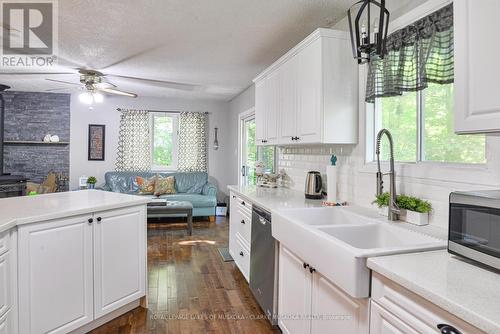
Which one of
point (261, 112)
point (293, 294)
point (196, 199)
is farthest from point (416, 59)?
point (196, 199)

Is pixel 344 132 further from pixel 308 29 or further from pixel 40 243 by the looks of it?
pixel 40 243

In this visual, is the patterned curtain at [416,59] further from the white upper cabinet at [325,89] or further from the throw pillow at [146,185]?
the throw pillow at [146,185]

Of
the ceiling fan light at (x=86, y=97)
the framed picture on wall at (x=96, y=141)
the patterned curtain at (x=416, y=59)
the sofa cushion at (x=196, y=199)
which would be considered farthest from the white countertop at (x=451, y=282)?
the framed picture on wall at (x=96, y=141)

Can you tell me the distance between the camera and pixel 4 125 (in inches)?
234

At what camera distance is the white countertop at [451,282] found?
809mm

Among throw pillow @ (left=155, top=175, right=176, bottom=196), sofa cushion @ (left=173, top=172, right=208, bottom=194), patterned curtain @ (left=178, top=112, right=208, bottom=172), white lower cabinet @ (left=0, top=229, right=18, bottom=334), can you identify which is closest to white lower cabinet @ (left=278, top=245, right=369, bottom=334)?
white lower cabinet @ (left=0, top=229, right=18, bottom=334)

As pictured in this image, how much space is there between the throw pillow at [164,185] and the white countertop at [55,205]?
3.25 metres

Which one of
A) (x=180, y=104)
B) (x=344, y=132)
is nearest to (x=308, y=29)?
(x=344, y=132)

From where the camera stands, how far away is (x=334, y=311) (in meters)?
1.48

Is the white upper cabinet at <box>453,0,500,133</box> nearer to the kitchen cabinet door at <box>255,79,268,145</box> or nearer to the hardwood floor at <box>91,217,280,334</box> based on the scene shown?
the hardwood floor at <box>91,217,280,334</box>

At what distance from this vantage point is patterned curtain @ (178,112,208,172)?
22.1 ft

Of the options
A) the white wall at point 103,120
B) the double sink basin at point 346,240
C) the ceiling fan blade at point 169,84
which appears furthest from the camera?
the white wall at point 103,120

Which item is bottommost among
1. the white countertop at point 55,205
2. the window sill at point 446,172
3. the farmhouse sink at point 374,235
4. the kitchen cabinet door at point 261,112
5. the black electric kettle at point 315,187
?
the farmhouse sink at point 374,235

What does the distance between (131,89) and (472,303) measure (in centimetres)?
596
